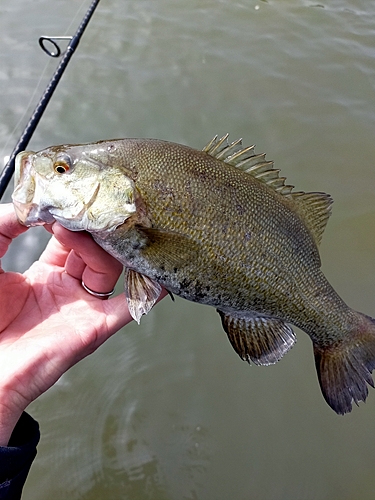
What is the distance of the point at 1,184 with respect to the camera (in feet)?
7.27

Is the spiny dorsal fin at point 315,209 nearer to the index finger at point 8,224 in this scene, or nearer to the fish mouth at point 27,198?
the fish mouth at point 27,198

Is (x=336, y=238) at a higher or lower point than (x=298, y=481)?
higher

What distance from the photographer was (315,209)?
75.5 inches

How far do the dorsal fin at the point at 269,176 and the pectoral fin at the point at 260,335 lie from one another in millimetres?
449

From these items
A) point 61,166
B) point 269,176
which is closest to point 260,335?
point 269,176

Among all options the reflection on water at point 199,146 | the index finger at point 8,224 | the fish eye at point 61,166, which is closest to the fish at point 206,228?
the fish eye at point 61,166

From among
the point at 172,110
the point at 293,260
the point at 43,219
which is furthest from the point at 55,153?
the point at 172,110

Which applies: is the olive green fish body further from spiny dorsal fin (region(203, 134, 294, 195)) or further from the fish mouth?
the fish mouth

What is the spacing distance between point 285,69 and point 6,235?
4.33 m

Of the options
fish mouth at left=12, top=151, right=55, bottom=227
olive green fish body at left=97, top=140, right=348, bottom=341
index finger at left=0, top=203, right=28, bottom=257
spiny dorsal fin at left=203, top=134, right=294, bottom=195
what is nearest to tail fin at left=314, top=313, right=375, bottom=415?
olive green fish body at left=97, top=140, right=348, bottom=341

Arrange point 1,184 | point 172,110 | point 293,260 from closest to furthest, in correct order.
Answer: point 293,260 < point 1,184 < point 172,110

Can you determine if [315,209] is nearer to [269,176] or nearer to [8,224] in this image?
[269,176]

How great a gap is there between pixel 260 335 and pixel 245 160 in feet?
2.61

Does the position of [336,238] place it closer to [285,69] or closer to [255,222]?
[255,222]
